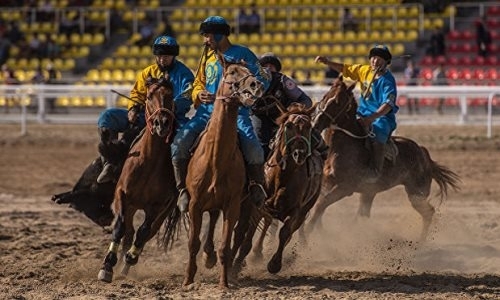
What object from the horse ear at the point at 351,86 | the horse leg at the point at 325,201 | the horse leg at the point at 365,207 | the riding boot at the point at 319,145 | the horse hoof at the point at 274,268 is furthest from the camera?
the horse leg at the point at 365,207

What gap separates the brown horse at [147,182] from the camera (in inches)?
378

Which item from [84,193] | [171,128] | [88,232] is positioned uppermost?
[171,128]

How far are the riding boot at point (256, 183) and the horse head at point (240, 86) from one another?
0.85 meters

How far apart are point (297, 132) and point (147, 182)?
142 cm

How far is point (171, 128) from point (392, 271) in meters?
2.69

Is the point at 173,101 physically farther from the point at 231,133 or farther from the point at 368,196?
the point at 368,196

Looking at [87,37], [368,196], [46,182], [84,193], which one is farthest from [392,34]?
[84,193]

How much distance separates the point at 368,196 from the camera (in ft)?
43.5

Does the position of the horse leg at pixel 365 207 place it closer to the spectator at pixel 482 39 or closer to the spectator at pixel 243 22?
the spectator at pixel 482 39

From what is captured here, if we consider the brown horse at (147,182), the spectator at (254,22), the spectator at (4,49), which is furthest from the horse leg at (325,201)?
the spectator at (4,49)

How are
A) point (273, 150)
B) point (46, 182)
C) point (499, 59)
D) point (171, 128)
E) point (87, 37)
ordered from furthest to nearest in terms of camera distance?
point (87, 37) → point (499, 59) → point (46, 182) → point (273, 150) → point (171, 128)

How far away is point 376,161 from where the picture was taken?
12570mm

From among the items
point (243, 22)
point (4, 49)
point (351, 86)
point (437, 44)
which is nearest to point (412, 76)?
point (437, 44)

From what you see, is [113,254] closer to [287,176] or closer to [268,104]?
[287,176]
